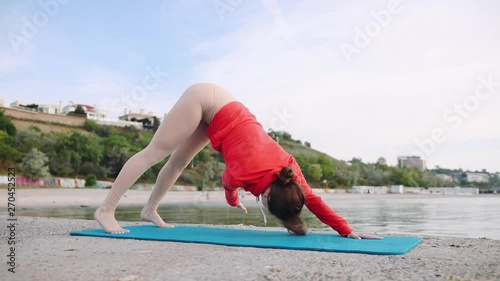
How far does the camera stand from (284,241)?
3654 millimetres

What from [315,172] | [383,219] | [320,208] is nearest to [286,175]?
[320,208]

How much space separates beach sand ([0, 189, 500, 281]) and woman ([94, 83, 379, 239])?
0.47 metres

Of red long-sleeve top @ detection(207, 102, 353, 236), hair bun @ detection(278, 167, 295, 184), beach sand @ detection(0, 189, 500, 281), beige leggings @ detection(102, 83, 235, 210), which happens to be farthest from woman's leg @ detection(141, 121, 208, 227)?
hair bun @ detection(278, 167, 295, 184)

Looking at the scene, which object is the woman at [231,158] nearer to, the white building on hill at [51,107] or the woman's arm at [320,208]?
the woman's arm at [320,208]

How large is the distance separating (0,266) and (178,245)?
1286mm

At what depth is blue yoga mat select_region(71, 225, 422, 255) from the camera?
3246 mm

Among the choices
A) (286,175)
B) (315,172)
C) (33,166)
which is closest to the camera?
(286,175)

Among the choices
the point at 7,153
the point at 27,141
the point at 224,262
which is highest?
the point at 27,141

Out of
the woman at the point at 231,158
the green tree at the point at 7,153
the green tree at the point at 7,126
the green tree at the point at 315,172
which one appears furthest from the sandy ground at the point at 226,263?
the green tree at the point at 315,172

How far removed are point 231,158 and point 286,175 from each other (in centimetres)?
57

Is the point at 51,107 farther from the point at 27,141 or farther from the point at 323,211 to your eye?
the point at 323,211

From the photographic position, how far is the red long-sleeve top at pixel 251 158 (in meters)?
3.54

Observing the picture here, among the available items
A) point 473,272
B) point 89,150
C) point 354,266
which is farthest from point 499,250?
point 89,150

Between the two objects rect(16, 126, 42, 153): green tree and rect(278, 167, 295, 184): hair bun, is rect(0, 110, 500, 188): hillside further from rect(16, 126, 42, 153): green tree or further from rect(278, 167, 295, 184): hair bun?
rect(278, 167, 295, 184): hair bun
